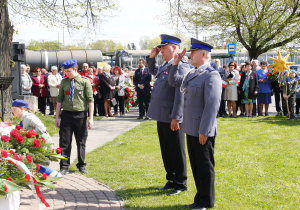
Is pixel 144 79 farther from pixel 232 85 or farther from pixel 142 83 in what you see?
pixel 232 85

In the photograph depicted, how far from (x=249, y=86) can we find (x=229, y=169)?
760 centimetres

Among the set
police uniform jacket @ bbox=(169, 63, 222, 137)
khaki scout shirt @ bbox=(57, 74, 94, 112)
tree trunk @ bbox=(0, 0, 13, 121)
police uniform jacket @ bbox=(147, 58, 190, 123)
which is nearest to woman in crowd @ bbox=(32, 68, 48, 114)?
tree trunk @ bbox=(0, 0, 13, 121)

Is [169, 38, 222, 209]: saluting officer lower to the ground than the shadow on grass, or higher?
higher

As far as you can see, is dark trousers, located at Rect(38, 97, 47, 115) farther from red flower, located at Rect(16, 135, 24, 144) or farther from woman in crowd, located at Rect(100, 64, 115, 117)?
red flower, located at Rect(16, 135, 24, 144)

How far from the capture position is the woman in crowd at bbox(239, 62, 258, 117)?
1406 centimetres

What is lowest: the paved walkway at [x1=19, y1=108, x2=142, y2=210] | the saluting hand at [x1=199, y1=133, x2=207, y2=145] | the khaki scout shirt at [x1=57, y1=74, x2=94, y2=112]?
the paved walkway at [x1=19, y1=108, x2=142, y2=210]

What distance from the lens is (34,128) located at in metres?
6.26

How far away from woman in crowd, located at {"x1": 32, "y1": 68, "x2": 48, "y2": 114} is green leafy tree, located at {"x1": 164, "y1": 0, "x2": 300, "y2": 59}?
10.1 meters

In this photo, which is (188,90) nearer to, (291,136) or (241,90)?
(291,136)


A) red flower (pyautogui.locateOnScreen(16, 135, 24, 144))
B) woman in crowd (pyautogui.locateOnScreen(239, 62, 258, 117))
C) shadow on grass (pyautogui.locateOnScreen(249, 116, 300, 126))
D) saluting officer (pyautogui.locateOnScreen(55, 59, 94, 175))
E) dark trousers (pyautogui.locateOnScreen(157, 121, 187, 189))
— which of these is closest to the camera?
red flower (pyautogui.locateOnScreen(16, 135, 24, 144))

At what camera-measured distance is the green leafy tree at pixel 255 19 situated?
23312mm

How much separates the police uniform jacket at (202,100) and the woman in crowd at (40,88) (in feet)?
39.8

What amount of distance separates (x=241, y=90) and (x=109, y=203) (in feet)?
32.4

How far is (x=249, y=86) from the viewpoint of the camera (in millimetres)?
14086
